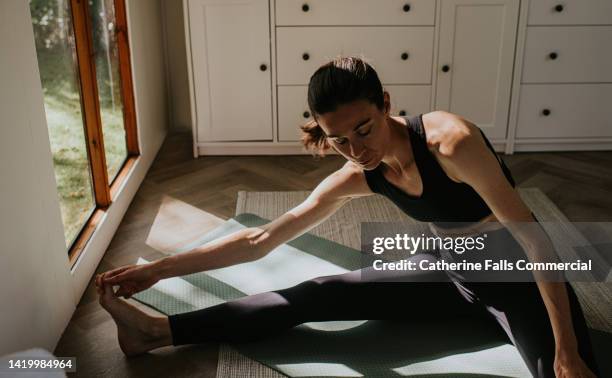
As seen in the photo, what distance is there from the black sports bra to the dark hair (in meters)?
0.18

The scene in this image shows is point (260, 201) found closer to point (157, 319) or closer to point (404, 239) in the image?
point (404, 239)

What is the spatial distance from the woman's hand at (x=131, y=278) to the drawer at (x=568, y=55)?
2.20 metres

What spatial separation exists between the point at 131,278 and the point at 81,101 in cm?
90

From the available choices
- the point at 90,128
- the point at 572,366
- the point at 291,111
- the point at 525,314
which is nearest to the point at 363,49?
the point at 291,111

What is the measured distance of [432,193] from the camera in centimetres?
155

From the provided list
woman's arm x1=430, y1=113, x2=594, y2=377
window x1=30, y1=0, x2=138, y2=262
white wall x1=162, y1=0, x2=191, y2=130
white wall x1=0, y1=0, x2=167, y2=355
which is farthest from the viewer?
white wall x1=162, y1=0, x2=191, y2=130

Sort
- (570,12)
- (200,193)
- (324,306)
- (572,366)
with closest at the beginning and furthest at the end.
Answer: (572,366)
(324,306)
(200,193)
(570,12)

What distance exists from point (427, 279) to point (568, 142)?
1.84m

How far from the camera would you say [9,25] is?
5.23 feet

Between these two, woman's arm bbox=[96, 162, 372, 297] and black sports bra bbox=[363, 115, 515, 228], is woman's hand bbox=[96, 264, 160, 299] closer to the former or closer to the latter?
woman's arm bbox=[96, 162, 372, 297]

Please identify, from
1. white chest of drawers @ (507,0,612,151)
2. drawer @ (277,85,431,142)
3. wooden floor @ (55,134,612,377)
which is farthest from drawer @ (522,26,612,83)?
drawer @ (277,85,431,142)

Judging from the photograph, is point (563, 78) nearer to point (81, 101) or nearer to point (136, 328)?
point (81, 101)

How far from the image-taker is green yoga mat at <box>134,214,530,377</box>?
1679 millimetres

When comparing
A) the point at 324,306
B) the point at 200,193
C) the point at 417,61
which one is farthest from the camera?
the point at 417,61
